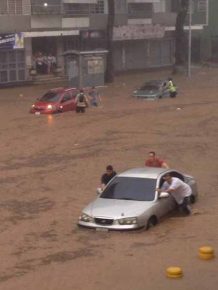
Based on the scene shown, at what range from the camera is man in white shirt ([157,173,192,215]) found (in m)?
17.4

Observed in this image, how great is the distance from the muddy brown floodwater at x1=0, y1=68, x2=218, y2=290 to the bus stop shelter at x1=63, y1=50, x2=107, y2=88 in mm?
6485

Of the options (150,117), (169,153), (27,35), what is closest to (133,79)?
(27,35)

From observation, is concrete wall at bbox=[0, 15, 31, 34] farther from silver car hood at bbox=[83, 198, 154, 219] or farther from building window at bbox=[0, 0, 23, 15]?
silver car hood at bbox=[83, 198, 154, 219]

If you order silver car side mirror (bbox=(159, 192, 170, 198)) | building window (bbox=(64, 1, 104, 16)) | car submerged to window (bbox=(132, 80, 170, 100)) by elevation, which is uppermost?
building window (bbox=(64, 1, 104, 16))

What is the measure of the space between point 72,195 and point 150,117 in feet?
56.8

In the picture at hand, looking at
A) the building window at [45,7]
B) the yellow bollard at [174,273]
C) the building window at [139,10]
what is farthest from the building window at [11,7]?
the yellow bollard at [174,273]

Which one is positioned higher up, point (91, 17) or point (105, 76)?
point (91, 17)

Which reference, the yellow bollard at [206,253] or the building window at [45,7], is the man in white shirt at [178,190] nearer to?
the yellow bollard at [206,253]

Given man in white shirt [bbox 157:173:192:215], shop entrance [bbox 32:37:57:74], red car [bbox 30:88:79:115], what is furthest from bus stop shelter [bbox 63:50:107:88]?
man in white shirt [bbox 157:173:192:215]

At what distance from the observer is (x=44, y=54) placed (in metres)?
60.2

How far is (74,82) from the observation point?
5044cm

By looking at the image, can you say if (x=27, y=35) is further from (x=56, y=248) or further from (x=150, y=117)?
(x=56, y=248)

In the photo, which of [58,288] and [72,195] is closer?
[58,288]

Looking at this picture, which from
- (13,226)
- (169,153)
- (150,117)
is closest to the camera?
(13,226)
